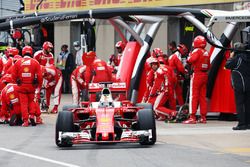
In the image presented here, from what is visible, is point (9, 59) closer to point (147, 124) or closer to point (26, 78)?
point (26, 78)

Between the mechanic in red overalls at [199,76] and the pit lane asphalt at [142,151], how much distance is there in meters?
1.47

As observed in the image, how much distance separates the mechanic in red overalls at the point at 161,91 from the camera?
23469 mm

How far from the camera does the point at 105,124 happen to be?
16609 mm

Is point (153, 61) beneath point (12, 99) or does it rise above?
above

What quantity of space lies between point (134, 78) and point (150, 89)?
66.0 inches

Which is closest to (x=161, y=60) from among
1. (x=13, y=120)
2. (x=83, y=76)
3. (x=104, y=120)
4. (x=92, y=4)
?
(x=83, y=76)

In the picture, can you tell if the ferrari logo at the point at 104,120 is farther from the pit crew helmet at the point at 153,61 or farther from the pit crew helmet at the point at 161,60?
the pit crew helmet at the point at 161,60

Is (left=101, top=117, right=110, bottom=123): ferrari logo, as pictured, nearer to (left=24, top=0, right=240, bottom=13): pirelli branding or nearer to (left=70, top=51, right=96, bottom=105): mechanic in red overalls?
(left=70, top=51, right=96, bottom=105): mechanic in red overalls

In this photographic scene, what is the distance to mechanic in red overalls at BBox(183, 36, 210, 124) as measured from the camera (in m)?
22.5

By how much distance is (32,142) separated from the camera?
18.0 meters

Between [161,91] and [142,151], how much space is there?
7834 mm

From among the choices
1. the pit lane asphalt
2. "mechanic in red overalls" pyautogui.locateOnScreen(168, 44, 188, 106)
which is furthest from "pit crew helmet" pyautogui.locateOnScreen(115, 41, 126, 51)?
the pit lane asphalt

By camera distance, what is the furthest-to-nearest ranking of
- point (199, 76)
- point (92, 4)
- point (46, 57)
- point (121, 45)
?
point (92, 4), point (121, 45), point (46, 57), point (199, 76)

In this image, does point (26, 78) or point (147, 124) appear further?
point (26, 78)
